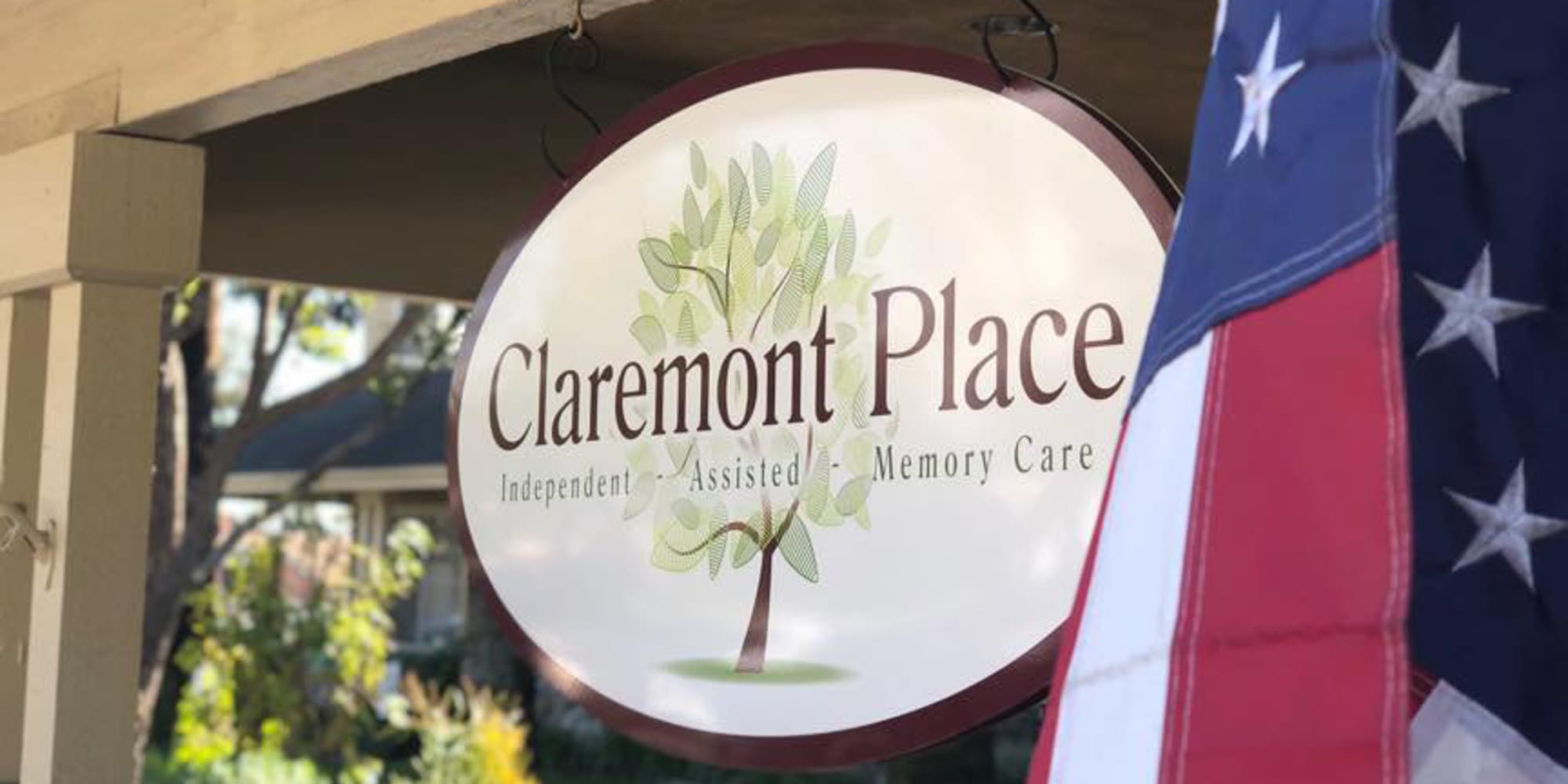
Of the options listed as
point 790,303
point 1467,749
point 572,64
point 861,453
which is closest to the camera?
point 1467,749

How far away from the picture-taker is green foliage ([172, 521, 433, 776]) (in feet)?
33.4

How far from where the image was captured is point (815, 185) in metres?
2.59

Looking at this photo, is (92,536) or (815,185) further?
(92,536)

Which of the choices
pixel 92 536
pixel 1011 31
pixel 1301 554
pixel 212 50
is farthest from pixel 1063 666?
pixel 92 536

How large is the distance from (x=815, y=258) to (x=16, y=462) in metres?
1.83

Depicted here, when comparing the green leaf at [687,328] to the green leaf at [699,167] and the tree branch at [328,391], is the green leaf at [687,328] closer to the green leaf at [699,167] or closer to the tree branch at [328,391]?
the green leaf at [699,167]

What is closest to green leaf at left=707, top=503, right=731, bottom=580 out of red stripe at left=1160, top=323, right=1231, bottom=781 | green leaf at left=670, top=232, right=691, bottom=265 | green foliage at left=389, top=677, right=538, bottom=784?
green leaf at left=670, top=232, right=691, bottom=265

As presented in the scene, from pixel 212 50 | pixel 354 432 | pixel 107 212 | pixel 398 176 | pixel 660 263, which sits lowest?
pixel 660 263

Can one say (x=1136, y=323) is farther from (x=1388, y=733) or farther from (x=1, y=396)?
(x=1, y=396)

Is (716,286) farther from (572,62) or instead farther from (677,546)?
(572,62)

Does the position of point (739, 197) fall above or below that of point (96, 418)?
above

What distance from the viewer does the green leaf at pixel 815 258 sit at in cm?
257

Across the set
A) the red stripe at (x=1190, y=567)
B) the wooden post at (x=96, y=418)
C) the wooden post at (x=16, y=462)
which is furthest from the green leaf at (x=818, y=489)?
the wooden post at (x=16, y=462)

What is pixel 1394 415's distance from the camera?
136 centimetres
